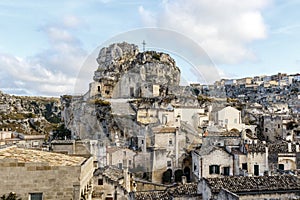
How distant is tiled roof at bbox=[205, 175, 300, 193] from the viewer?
44.3 feet

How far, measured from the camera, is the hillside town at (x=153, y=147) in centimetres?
1239

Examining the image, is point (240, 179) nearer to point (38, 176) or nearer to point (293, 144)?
point (38, 176)

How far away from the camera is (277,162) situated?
26.7 m

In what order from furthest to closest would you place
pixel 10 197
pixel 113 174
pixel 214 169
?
pixel 214 169 → pixel 113 174 → pixel 10 197

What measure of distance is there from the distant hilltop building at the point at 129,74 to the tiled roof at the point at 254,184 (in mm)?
20709

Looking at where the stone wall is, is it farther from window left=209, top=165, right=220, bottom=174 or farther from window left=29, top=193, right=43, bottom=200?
window left=209, top=165, right=220, bottom=174

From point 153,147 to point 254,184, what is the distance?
19.0 meters

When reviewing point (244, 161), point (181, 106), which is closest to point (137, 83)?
point (181, 106)

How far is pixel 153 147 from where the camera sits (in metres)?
32.7

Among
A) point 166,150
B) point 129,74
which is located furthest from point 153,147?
point 129,74

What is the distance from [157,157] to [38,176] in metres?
22.2

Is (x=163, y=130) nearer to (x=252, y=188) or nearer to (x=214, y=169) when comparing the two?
(x=214, y=169)

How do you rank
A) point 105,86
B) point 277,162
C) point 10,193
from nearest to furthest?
1. point 10,193
2. point 277,162
3. point 105,86

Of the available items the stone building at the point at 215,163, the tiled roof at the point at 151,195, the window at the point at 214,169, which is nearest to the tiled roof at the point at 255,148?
the stone building at the point at 215,163
